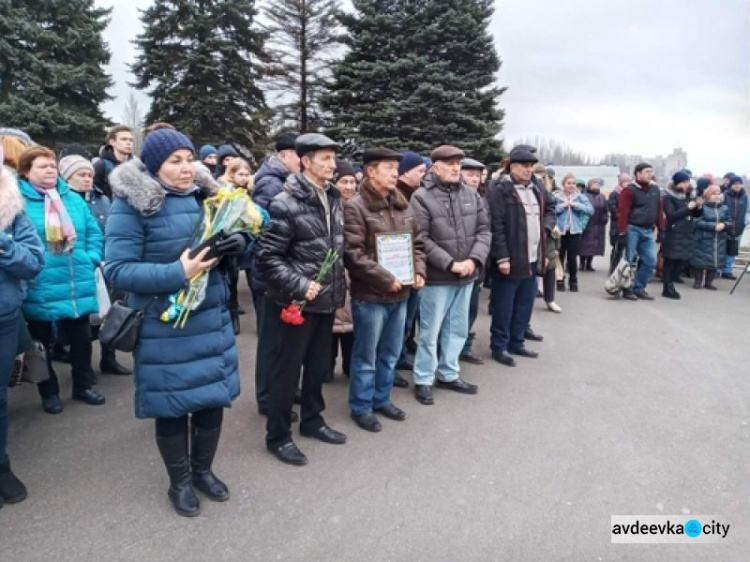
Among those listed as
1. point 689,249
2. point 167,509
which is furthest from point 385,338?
point 689,249

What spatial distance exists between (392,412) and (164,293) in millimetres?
2156

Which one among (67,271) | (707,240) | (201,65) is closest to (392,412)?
(67,271)

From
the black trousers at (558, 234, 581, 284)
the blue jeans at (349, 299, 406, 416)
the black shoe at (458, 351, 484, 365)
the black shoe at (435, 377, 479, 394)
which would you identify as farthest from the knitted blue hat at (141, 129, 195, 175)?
the black trousers at (558, 234, 581, 284)

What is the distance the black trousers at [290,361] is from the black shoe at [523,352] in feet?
9.35

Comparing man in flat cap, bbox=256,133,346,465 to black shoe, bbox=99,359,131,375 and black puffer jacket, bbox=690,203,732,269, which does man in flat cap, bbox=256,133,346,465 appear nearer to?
black shoe, bbox=99,359,131,375

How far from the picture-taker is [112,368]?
4965mm

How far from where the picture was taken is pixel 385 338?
4.07 meters

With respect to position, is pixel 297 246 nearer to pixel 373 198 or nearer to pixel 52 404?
pixel 373 198

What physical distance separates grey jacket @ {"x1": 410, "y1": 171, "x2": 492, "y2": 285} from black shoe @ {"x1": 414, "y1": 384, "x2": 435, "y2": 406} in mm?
926

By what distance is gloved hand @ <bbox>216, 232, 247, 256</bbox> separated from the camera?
2.62m

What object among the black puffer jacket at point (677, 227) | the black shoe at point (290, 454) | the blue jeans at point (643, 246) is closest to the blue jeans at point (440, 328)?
the black shoe at point (290, 454)

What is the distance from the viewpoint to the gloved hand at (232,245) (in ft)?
8.59

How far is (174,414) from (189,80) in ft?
63.9

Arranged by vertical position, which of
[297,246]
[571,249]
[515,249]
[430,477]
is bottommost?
[430,477]
